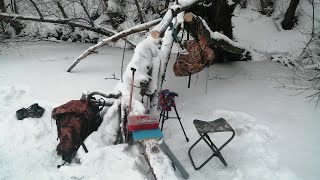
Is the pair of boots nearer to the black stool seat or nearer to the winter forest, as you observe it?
the winter forest

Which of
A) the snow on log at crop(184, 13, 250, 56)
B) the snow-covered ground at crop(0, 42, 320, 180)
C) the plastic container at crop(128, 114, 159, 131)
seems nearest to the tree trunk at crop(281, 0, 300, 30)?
the snow-covered ground at crop(0, 42, 320, 180)

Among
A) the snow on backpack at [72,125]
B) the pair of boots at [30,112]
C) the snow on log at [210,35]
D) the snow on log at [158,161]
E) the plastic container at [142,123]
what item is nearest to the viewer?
the snow on log at [158,161]

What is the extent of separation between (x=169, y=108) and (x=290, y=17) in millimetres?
6711

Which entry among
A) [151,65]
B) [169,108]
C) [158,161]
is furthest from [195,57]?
[158,161]

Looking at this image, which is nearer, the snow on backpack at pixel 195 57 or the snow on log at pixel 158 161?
the snow on log at pixel 158 161

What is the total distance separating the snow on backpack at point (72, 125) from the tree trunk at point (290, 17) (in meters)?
7.44

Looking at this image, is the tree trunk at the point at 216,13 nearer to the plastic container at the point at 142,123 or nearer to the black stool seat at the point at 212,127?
the black stool seat at the point at 212,127

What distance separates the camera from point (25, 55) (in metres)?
8.98

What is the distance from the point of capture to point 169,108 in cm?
478

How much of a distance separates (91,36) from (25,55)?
2586 mm

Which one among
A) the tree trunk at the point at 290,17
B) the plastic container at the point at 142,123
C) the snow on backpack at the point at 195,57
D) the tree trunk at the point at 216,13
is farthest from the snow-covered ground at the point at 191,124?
the tree trunk at the point at 290,17

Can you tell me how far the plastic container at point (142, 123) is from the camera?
13.3ft

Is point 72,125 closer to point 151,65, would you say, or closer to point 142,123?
point 142,123

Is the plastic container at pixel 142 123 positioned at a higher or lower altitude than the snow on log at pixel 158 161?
higher
